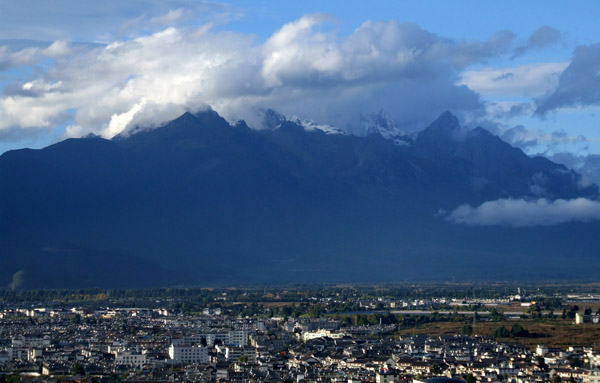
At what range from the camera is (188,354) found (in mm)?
85062

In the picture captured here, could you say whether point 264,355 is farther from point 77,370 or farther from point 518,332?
point 518,332

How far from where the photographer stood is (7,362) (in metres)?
81.8

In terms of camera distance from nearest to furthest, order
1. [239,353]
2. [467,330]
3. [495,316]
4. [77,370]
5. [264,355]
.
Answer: [77,370]
[264,355]
[239,353]
[467,330]
[495,316]

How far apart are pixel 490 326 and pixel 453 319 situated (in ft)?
31.6

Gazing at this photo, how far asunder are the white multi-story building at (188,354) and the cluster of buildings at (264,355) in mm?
64

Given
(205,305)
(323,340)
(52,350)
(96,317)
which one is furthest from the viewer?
(205,305)

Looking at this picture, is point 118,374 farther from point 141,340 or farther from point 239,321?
point 239,321

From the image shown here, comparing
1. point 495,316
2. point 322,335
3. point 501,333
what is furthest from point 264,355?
point 495,316

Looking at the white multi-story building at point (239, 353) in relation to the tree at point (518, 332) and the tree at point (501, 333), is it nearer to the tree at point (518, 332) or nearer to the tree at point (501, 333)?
the tree at point (501, 333)

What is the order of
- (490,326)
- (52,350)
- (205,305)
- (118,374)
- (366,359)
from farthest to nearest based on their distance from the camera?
(205,305) → (490,326) → (52,350) → (366,359) → (118,374)

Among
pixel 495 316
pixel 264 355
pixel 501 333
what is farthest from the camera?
pixel 495 316

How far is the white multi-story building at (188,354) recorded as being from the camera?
275 ft

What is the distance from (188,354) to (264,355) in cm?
485

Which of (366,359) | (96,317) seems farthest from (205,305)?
(366,359)
